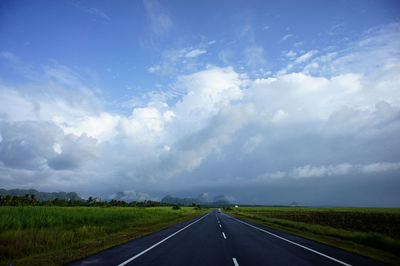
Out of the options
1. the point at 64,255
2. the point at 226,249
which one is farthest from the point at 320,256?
the point at 64,255

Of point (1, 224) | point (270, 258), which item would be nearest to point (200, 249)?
point (270, 258)

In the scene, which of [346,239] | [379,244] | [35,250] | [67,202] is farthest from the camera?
[67,202]

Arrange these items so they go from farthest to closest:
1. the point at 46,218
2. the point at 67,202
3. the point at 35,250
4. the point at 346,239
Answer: the point at 67,202 < the point at 46,218 < the point at 346,239 < the point at 35,250

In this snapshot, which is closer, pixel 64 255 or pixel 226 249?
pixel 64 255

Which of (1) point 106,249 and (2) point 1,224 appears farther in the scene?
(2) point 1,224

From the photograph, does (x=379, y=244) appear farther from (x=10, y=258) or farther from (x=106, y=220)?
Answer: (x=106, y=220)

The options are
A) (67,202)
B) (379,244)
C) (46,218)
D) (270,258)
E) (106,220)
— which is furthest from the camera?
(67,202)

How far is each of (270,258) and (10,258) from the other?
11.1 metres

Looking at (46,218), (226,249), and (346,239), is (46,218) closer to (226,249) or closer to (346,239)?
(226,249)

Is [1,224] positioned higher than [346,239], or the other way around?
[1,224]

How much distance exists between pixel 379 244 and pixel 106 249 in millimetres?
15762

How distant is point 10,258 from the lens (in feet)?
31.0

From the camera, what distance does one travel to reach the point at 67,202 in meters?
68.7

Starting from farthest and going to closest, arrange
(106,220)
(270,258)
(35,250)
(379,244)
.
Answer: (106,220), (379,244), (35,250), (270,258)
